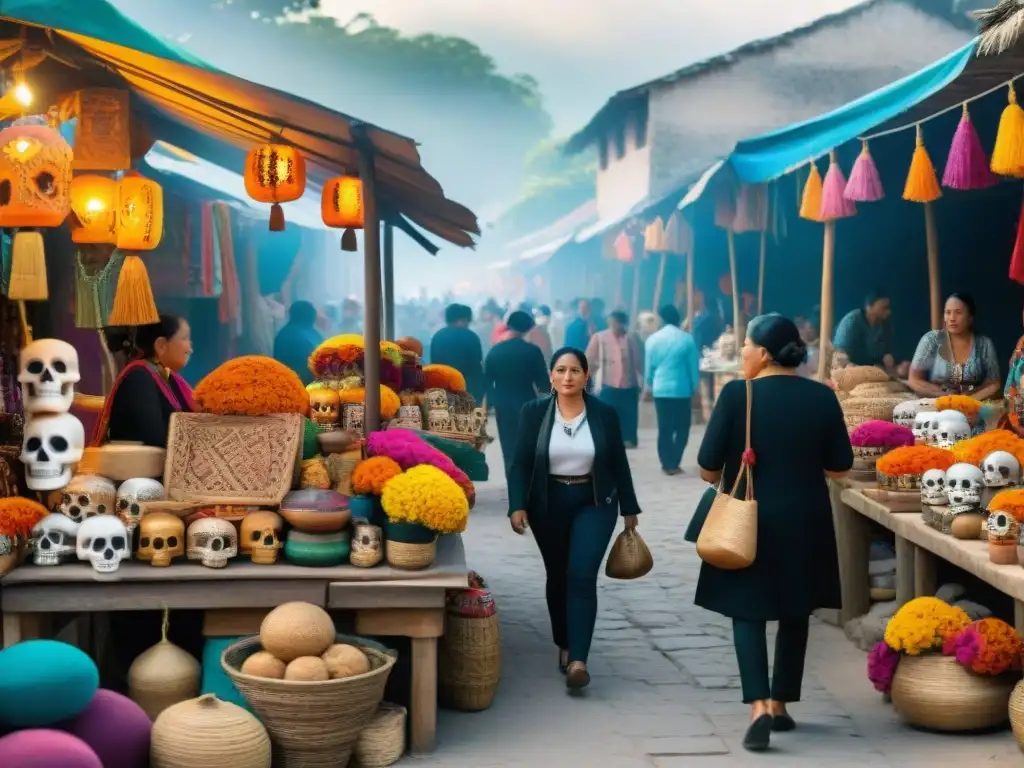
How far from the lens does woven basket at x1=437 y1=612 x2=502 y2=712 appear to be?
5801mm

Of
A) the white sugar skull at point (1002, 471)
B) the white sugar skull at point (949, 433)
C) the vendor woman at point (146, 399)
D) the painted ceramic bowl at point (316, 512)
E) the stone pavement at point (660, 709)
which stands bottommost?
the stone pavement at point (660, 709)

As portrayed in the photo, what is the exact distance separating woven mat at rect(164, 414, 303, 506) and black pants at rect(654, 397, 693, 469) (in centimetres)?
902

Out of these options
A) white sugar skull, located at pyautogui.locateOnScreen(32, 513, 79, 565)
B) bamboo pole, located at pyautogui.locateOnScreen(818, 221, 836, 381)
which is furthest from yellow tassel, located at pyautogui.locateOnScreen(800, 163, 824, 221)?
white sugar skull, located at pyautogui.locateOnScreen(32, 513, 79, 565)

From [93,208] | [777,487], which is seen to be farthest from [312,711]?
[93,208]

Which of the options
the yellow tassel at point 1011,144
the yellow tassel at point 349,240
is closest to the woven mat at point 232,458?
the yellow tassel at point 349,240

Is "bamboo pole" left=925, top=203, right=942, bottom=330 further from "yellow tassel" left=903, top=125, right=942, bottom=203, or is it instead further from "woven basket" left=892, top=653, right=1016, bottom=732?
"woven basket" left=892, top=653, right=1016, bottom=732

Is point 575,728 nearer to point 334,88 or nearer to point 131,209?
point 131,209

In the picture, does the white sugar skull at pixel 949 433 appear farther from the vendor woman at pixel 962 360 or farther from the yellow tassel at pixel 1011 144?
the yellow tassel at pixel 1011 144

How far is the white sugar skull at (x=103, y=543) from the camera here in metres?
5.15

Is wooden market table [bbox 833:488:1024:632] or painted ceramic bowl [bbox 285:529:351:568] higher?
painted ceramic bowl [bbox 285:529:351:568]

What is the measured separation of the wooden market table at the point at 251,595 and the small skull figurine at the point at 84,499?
22 cm

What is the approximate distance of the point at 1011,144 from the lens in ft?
25.1

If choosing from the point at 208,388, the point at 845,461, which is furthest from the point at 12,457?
the point at 845,461

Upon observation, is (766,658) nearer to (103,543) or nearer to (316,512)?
(316,512)
